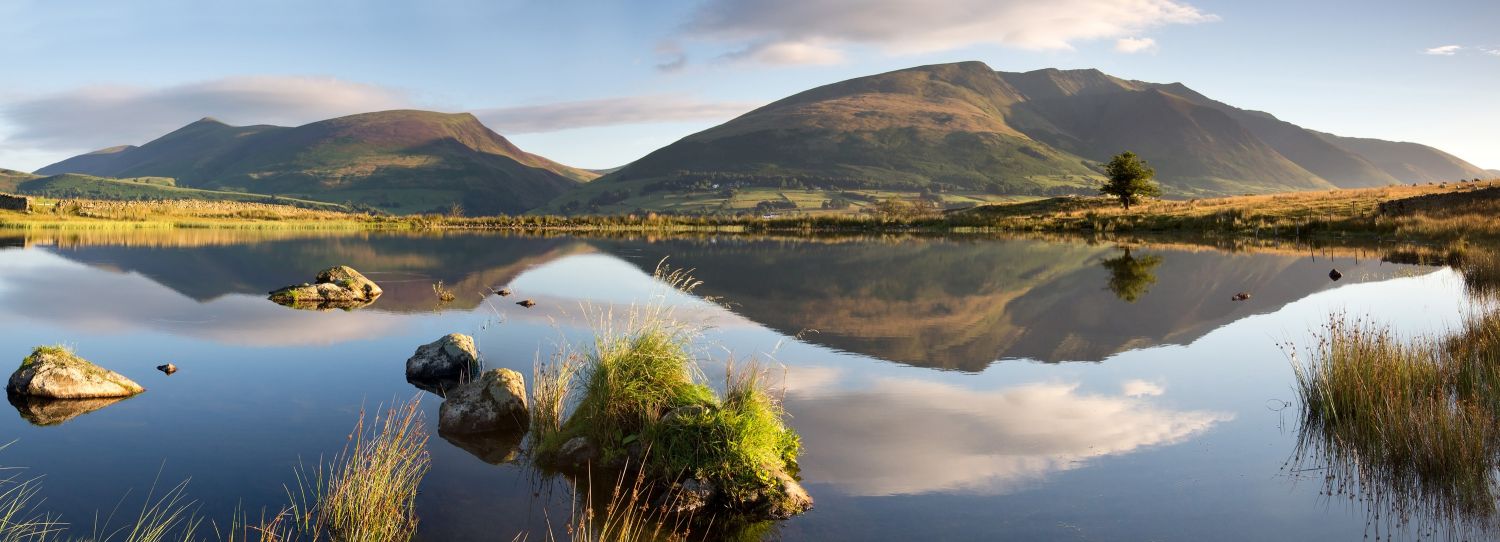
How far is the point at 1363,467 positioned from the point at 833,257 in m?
38.1

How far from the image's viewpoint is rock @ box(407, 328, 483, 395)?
1432cm

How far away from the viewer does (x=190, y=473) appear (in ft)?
30.7

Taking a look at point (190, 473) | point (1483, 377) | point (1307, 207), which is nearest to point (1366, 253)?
point (1307, 207)

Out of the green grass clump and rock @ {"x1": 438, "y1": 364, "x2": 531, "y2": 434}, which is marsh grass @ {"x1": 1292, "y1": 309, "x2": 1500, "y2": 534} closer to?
the green grass clump

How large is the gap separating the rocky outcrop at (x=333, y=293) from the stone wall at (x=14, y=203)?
77.2m

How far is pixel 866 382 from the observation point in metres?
14.4

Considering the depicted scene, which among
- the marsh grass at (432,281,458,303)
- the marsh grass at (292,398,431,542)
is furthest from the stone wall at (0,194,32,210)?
the marsh grass at (292,398,431,542)

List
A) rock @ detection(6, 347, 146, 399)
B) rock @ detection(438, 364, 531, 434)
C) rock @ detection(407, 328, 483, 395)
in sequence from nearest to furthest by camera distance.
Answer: rock @ detection(438, 364, 531, 434), rock @ detection(6, 347, 146, 399), rock @ detection(407, 328, 483, 395)

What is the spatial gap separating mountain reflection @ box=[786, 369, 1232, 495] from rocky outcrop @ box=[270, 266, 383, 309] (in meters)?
17.1

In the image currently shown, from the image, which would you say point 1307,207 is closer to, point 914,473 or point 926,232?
point 926,232

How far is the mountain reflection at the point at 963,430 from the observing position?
949 centimetres

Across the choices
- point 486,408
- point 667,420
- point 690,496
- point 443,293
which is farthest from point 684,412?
point 443,293

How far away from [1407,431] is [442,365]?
13.8 meters

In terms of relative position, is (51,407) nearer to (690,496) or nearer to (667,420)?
(667,420)
